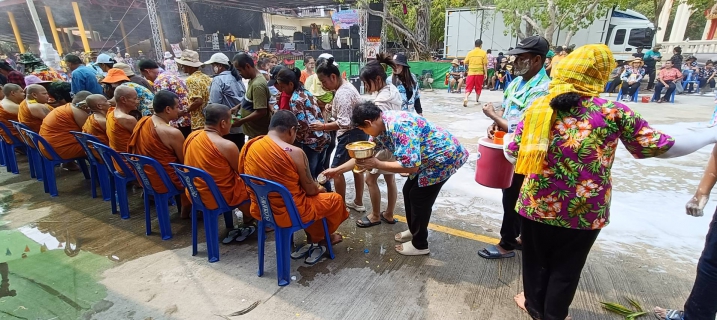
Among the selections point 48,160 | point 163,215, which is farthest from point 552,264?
point 48,160

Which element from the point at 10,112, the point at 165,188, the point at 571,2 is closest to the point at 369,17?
the point at 571,2

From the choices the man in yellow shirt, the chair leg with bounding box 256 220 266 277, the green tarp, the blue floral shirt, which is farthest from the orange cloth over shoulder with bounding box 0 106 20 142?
the green tarp

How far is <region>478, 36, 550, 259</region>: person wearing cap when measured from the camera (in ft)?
8.16

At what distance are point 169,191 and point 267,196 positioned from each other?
1.38 m

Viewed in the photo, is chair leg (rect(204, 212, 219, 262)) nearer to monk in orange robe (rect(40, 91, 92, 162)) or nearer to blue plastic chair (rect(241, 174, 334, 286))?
blue plastic chair (rect(241, 174, 334, 286))

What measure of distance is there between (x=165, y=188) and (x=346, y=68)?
12.4m

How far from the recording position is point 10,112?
5.19 m

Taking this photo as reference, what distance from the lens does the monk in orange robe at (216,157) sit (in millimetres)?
2842

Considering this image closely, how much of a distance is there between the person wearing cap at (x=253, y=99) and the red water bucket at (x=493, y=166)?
2.33m

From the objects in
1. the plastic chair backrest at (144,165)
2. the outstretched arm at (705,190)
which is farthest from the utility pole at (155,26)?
the outstretched arm at (705,190)

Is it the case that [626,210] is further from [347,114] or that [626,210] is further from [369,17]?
[369,17]

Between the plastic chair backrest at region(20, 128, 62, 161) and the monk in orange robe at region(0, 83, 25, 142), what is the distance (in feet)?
4.10

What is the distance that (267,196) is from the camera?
7.98ft

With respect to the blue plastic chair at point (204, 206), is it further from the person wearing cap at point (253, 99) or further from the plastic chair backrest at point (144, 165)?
the person wearing cap at point (253, 99)
